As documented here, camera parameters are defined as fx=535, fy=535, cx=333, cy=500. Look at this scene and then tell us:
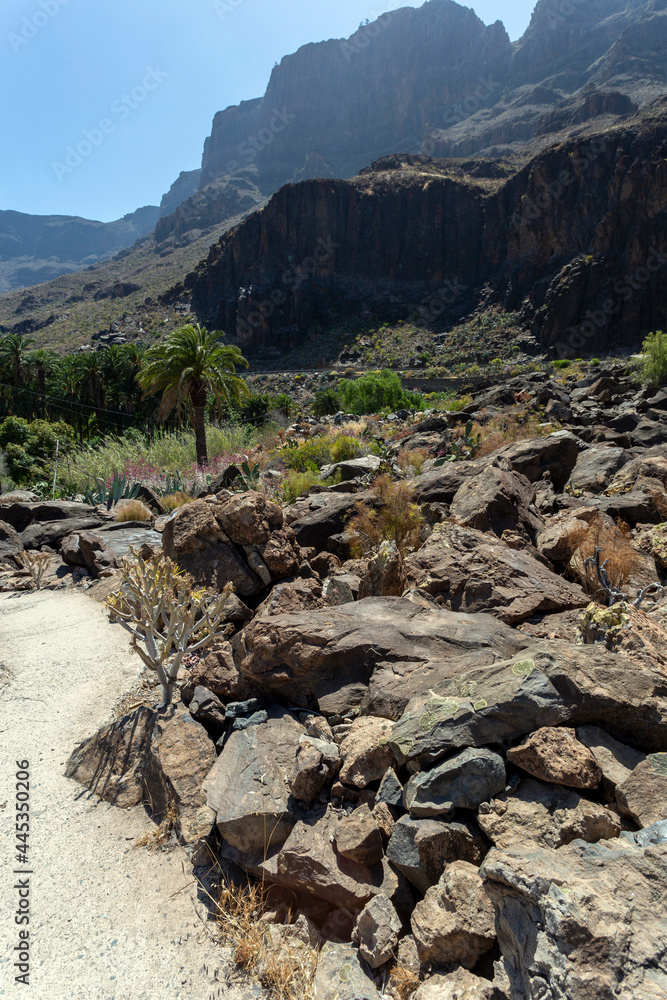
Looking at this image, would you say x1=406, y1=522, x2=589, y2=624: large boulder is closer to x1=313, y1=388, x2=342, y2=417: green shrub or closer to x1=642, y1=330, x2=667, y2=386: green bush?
x1=642, y1=330, x2=667, y2=386: green bush

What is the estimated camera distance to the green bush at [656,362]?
2041cm

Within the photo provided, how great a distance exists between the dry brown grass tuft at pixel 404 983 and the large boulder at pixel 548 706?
854mm

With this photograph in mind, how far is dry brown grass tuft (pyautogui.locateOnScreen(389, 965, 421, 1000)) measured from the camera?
88.2 inches

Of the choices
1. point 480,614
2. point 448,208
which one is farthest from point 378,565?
point 448,208

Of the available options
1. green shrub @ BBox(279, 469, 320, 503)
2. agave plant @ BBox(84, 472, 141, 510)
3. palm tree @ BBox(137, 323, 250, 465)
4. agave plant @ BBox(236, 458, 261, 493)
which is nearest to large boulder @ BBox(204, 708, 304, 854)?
green shrub @ BBox(279, 469, 320, 503)

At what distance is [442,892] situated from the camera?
2.34 m

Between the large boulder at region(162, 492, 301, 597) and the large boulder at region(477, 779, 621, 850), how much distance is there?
341cm

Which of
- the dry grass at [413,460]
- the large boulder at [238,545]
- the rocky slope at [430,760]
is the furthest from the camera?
the dry grass at [413,460]

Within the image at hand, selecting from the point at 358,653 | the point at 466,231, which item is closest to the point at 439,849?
the point at 358,653

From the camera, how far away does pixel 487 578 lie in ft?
15.5

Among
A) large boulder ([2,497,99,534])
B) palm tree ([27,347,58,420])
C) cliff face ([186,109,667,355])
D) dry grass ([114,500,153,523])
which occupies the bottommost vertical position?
dry grass ([114,500,153,523])

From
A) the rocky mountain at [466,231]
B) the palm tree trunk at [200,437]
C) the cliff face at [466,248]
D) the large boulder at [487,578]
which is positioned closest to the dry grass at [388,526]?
the large boulder at [487,578]

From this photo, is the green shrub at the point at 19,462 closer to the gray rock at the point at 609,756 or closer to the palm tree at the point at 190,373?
the palm tree at the point at 190,373

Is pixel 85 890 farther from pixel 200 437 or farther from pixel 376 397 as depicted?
pixel 376 397
